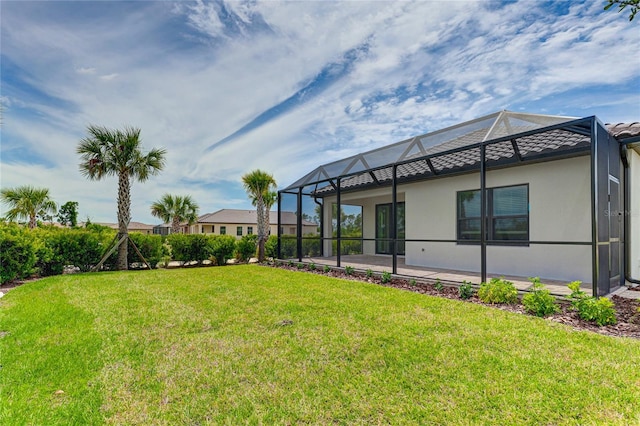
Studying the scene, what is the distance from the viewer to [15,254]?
7.78 meters

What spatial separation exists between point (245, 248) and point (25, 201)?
50.3 ft

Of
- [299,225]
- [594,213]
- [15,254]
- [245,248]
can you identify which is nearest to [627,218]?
[594,213]

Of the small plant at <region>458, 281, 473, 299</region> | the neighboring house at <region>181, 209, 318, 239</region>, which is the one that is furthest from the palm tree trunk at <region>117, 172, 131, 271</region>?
the neighboring house at <region>181, 209, 318, 239</region>

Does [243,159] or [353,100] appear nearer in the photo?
[353,100]

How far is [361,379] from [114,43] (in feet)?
27.1

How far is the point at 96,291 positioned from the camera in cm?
668

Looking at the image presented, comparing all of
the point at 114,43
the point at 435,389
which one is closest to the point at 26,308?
the point at 114,43

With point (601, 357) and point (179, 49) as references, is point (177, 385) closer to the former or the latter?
point (601, 357)


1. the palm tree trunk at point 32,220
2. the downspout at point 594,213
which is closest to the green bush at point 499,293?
the downspout at point 594,213

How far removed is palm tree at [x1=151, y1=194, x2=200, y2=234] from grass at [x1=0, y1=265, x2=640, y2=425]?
886 inches

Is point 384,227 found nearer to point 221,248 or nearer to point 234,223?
point 221,248

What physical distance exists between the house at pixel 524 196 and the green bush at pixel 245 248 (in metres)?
5.56

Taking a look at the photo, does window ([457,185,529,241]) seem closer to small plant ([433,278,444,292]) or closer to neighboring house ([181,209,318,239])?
small plant ([433,278,444,292])

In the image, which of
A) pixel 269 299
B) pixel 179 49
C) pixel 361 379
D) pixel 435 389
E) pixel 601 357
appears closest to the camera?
pixel 435 389
